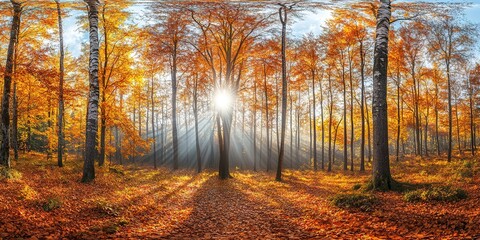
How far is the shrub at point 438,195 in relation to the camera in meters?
7.27

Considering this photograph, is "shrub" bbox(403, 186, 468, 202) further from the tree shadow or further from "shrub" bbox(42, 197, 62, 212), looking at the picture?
"shrub" bbox(42, 197, 62, 212)

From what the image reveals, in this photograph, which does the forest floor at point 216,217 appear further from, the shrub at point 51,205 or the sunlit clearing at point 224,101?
the sunlit clearing at point 224,101

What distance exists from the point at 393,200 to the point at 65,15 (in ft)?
66.0

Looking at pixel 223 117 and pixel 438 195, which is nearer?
pixel 438 195

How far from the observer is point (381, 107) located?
32.1 ft

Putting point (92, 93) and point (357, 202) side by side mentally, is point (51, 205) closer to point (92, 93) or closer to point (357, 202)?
point (92, 93)

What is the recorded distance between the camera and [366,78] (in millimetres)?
24188

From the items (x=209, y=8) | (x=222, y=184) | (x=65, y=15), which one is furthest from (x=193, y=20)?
(x=222, y=184)

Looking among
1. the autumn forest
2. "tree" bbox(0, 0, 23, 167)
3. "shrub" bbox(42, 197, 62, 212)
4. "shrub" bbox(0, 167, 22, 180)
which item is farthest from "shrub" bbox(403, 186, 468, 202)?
"tree" bbox(0, 0, 23, 167)

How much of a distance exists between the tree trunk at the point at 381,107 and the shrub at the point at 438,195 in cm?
165

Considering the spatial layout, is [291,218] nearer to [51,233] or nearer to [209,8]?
[51,233]

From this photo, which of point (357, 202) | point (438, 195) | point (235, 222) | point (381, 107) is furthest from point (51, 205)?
point (381, 107)

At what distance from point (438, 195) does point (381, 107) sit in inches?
134

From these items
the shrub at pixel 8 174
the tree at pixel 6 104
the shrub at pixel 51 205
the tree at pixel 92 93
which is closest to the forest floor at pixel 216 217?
the shrub at pixel 51 205
